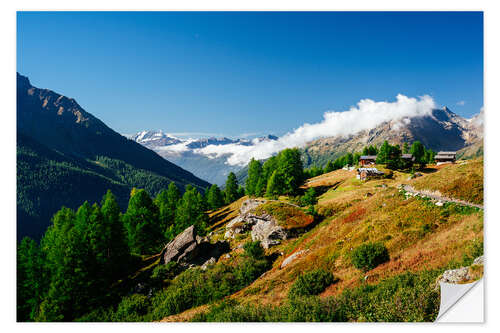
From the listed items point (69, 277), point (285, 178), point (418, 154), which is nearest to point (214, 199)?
point (285, 178)

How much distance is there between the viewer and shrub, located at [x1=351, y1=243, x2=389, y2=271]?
15.7 metres

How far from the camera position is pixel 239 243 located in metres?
30.4

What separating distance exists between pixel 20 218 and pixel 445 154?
74968 mm

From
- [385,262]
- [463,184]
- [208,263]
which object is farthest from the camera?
[208,263]

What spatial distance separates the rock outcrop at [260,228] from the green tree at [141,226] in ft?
40.8

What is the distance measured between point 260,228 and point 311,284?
15.1 meters

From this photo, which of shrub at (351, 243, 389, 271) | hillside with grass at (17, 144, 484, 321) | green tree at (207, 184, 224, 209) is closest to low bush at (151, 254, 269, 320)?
hillside with grass at (17, 144, 484, 321)

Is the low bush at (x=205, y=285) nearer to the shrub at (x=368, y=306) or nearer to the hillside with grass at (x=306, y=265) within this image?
the hillside with grass at (x=306, y=265)

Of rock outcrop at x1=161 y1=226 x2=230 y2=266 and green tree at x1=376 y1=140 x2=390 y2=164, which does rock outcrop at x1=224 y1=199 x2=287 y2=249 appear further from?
green tree at x1=376 y1=140 x2=390 y2=164

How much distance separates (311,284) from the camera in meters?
15.2

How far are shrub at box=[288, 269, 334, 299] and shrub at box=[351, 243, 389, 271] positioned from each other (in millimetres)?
2071

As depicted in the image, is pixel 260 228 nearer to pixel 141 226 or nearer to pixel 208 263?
pixel 208 263

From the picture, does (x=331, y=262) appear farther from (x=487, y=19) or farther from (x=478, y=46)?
(x=487, y=19)
